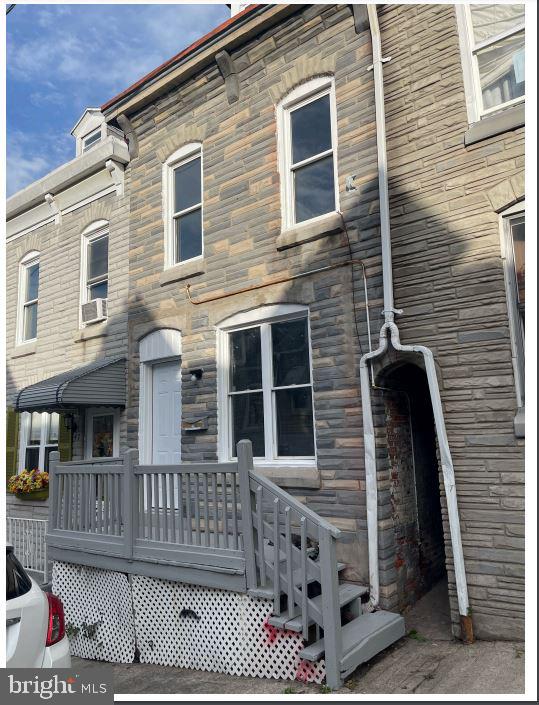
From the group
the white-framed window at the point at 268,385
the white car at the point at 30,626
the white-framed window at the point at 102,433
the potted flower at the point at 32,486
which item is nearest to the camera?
the white car at the point at 30,626

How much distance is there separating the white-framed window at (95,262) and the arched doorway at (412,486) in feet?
19.1

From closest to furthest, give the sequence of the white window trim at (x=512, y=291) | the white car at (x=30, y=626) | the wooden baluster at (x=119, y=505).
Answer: the white car at (x=30, y=626) → the white window trim at (x=512, y=291) → the wooden baluster at (x=119, y=505)

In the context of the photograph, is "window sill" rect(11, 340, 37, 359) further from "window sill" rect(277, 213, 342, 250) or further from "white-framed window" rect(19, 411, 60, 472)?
"window sill" rect(277, 213, 342, 250)

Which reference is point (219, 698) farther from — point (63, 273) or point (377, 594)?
point (63, 273)

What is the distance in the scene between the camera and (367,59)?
6.33 metres

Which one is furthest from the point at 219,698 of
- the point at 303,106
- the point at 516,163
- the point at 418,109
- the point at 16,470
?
the point at 16,470

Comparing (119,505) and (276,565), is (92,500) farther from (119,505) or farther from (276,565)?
(276,565)

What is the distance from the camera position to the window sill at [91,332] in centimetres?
924

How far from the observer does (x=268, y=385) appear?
682 centimetres

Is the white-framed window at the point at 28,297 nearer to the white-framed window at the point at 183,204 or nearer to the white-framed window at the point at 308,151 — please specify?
the white-framed window at the point at 183,204

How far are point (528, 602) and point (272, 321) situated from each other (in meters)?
4.08

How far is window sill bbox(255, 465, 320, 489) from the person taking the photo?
6.05 m

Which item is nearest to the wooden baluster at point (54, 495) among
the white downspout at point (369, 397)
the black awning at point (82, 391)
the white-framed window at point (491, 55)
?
the black awning at point (82, 391)

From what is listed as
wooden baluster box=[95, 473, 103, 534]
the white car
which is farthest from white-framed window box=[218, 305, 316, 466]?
the white car
